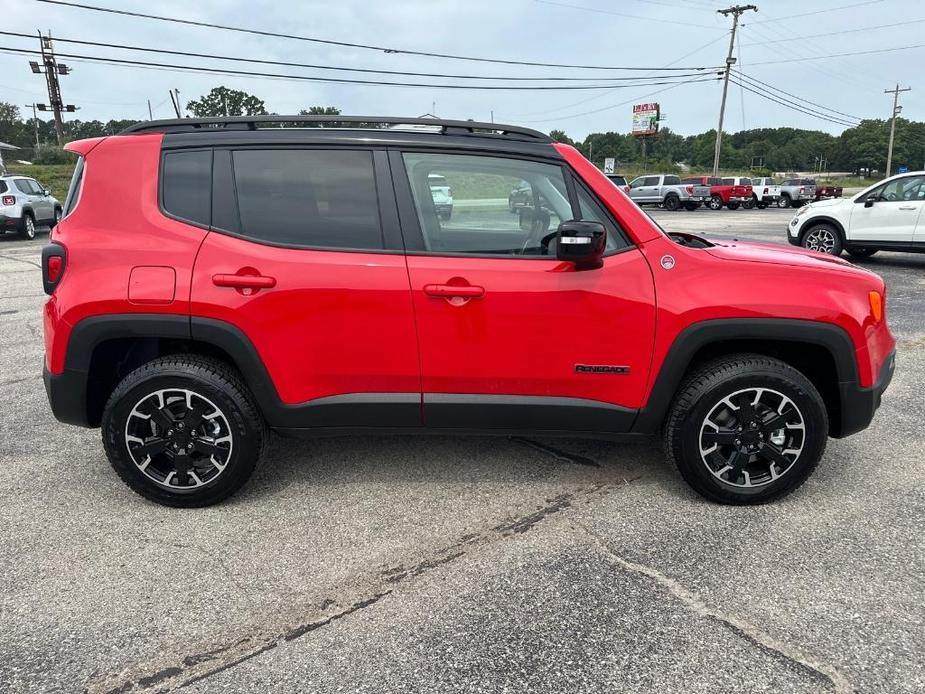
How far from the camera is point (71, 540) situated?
9.42 feet

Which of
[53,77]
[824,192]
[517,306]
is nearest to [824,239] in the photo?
[517,306]

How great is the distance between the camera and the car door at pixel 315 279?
9.55 ft

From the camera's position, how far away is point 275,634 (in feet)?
7.44

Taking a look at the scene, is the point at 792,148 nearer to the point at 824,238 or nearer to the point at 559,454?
the point at 824,238

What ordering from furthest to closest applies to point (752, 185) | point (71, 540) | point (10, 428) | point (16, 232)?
point (752, 185) → point (16, 232) → point (10, 428) → point (71, 540)

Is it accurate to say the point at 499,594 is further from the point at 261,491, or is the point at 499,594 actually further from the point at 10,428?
the point at 10,428

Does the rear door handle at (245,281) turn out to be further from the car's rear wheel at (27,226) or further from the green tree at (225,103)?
the green tree at (225,103)

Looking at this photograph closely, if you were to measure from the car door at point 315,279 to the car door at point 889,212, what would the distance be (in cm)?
1045

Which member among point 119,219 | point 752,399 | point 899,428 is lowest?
point 899,428

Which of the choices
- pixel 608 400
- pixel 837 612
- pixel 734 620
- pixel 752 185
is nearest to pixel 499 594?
pixel 734 620

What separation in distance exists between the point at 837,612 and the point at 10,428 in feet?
15.2

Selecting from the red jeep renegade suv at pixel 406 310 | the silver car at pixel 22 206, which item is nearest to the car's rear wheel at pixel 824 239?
the red jeep renegade suv at pixel 406 310

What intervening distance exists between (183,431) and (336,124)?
1.63m

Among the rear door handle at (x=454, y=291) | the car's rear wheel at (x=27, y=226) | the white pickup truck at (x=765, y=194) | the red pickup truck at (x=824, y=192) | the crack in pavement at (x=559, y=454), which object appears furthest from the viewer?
the red pickup truck at (x=824, y=192)
